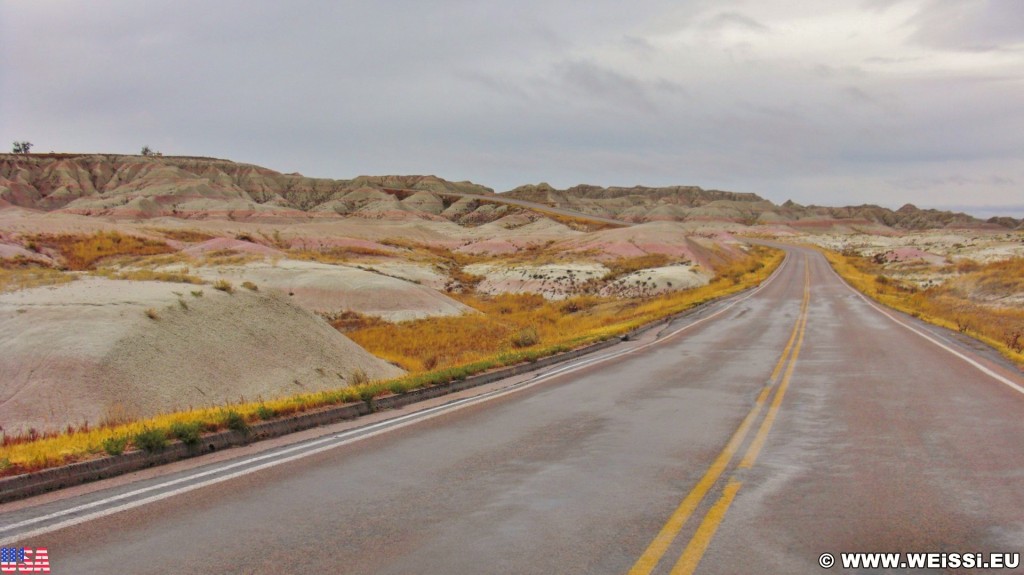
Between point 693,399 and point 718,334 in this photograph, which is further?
point 718,334

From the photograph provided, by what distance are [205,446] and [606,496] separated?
193 inches

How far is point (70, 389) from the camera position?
17609mm

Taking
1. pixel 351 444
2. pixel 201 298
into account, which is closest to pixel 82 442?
pixel 351 444

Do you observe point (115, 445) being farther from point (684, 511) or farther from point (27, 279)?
point (27, 279)

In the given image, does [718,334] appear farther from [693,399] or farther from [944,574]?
[944,574]

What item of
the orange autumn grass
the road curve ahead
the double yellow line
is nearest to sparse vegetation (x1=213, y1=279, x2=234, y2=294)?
the orange autumn grass

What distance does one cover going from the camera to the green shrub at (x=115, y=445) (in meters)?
7.62

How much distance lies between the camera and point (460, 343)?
34.8m

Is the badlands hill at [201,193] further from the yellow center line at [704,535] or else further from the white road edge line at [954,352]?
the yellow center line at [704,535]

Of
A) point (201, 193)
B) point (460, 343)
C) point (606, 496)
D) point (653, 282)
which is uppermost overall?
point (201, 193)

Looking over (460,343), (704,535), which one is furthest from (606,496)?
(460,343)

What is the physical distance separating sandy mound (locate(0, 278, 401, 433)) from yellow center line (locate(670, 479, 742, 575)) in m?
12.6

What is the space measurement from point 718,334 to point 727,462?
17490mm

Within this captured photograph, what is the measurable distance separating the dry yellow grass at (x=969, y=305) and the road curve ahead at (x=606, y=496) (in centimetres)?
922
